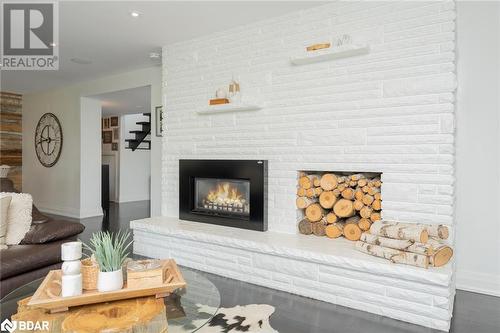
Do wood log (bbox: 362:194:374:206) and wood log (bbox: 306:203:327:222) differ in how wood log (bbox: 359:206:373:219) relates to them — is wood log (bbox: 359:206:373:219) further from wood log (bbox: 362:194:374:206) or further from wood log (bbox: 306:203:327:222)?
wood log (bbox: 306:203:327:222)

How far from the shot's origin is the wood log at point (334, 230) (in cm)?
300

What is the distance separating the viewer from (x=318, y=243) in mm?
2836

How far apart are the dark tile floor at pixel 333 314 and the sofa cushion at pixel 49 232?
1276mm

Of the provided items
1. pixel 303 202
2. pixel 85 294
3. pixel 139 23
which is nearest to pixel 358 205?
pixel 303 202

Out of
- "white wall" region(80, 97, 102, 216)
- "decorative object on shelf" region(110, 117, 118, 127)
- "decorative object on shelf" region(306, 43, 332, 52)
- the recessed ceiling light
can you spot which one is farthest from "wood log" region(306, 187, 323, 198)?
"decorative object on shelf" region(110, 117, 118, 127)

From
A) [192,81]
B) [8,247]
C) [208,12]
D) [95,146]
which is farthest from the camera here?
[95,146]

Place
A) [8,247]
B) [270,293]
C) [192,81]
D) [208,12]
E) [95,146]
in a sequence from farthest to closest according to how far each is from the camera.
→ [95,146] < [192,81] < [208,12] < [270,293] < [8,247]

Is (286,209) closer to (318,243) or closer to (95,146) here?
(318,243)

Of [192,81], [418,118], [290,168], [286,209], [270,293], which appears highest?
[192,81]

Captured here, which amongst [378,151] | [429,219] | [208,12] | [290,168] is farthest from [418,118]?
[208,12]

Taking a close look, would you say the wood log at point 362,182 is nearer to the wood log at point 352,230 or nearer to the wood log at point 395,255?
the wood log at point 352,230

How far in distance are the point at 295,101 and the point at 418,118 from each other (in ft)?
3.51

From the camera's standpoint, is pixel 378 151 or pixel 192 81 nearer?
pixel 378 151

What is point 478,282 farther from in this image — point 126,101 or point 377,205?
point 126,101
